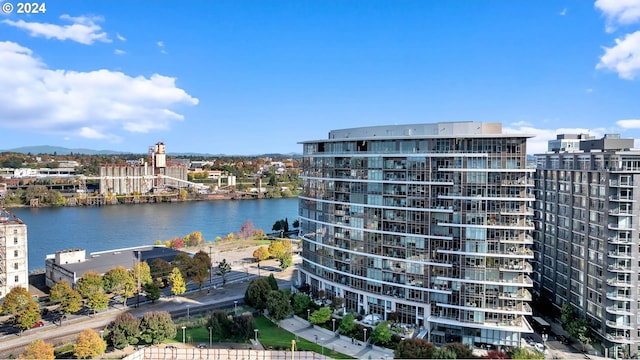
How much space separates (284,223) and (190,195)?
59.7m

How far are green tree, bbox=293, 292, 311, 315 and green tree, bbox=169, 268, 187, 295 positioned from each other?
10.5 meters

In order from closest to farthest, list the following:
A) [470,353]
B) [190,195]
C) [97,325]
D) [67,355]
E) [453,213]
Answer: [470,353], [67,355], [453,213], [97,325], [190,195]

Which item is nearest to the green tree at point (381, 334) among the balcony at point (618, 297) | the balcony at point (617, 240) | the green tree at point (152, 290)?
the balcony at point (618, 297)

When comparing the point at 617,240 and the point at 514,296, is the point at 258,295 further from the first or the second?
the point at 617,240

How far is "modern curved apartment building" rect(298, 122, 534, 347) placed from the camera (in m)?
27.2

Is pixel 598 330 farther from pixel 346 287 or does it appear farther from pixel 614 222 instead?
pixel 346 287

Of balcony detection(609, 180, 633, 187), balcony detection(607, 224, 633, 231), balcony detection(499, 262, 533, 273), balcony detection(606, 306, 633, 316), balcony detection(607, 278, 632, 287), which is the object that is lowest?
balcony detection(606, 306, 633, 316)

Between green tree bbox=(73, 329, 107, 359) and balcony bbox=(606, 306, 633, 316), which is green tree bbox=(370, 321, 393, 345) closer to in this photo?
balcony bbox=(606, 306, 633, 316)

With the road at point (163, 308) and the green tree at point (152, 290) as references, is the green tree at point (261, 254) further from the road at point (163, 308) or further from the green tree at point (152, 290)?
the green tree at point (152, 290)

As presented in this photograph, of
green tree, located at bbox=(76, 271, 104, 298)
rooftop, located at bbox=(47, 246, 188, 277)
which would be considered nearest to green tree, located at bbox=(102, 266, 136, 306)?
green tree, located at bbox=(76, 271, 104, 298)

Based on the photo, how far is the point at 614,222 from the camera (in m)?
→ 26.8

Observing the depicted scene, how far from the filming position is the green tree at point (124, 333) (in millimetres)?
25797

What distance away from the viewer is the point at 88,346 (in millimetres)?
24781

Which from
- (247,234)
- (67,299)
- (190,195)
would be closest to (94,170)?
(190,195)
